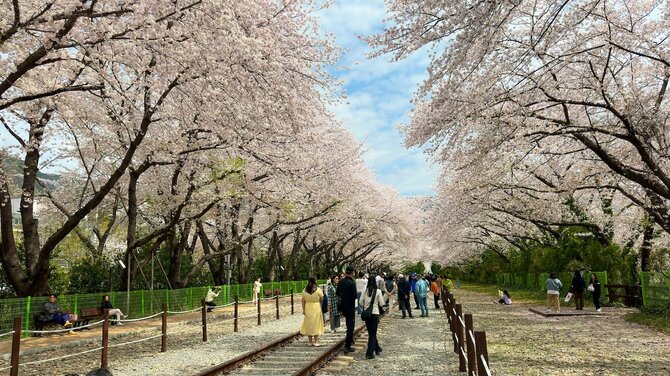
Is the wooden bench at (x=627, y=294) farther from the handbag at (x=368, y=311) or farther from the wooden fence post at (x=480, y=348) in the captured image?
the wooden fence post at (x=480, y=348)

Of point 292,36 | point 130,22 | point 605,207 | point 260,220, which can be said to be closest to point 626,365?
point 292,36

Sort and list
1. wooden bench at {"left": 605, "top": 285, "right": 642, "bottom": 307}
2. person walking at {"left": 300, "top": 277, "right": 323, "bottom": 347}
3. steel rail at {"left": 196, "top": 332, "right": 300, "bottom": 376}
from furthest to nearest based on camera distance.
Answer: wooden bench at {"left": 605, "top": 285, "right": 642, "bottom": 307} → person walking at {"left": 300, "top": 277, "right": 323, "bottom": 347} → steel rail at {"left": 196, "top": 332, "right": 300, "bottom": 376}

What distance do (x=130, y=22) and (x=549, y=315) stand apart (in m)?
17.7

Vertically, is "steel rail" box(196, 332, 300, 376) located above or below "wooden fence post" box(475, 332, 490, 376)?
below

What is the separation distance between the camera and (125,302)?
18844mm

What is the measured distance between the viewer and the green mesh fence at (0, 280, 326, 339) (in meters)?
13.8

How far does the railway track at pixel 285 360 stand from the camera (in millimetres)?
8992

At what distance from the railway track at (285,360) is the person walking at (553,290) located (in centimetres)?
1060

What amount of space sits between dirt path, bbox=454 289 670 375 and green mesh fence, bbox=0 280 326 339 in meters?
12.4

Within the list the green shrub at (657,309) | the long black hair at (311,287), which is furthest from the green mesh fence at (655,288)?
the long black hair at (311,287)

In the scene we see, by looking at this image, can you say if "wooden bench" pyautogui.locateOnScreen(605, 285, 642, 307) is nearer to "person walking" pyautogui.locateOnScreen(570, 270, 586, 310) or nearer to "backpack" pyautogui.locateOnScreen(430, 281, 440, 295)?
"person walking" pyautogui.locateOnScreen(570, 270, 586, 310)

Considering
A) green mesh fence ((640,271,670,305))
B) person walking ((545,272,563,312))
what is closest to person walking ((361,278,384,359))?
person walking ((545,272,563,312))

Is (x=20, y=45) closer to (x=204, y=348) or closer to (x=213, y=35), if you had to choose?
(x=213, y=35)

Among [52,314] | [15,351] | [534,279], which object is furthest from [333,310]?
[534,279]
